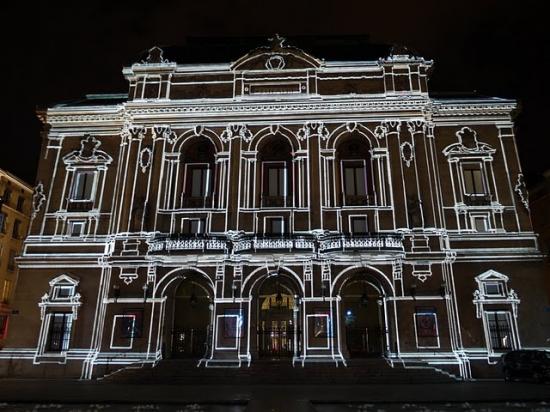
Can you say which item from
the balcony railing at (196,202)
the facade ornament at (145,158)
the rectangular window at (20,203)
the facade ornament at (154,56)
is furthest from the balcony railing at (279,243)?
the rectangular window at (20,203)

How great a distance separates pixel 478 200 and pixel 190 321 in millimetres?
23455

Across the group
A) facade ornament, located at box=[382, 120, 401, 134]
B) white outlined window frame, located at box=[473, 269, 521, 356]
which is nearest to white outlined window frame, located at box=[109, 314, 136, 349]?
facade ornament, located at box=[382, 120, 401, 134]

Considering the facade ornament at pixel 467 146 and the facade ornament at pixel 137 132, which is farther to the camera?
the facade ornament at pixel 137 132

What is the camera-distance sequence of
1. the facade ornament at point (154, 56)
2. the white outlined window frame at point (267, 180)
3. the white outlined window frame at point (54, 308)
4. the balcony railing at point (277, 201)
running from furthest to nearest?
1. the facade ornament at point (154, 56)
2. the white outlined window frame at point (267, 180)
3. the balcony railing at point (277, 201)
4. the white outlined window frame at point (54, 308)

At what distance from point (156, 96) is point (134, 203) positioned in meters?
9.30

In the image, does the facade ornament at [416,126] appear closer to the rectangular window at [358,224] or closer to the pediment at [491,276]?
the rectangular window at [358,224]

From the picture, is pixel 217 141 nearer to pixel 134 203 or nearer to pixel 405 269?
pixel 134 203

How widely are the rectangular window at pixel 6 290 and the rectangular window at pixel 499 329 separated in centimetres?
4843

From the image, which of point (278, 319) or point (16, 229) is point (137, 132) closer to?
point (278, 319)

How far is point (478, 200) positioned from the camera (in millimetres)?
33531

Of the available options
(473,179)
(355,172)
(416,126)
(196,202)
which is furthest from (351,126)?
(196,202)

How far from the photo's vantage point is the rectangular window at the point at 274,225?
33000mm

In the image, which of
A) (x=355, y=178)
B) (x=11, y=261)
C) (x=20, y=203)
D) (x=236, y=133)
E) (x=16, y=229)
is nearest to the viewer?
(x=355, y=178)

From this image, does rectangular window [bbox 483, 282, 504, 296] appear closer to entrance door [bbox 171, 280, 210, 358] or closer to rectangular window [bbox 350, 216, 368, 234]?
rectangular window [bbox 350, 216, 368, 234]
